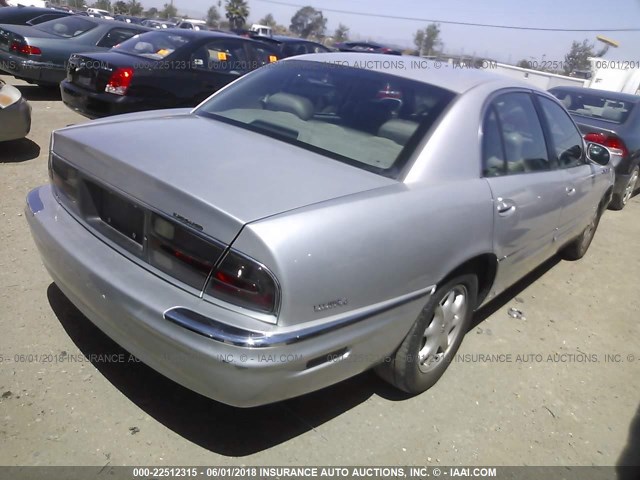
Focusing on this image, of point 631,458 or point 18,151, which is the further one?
point 18,151

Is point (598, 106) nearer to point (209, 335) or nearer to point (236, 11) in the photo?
point (209, 335)

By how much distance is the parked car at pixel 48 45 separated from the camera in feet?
29.5

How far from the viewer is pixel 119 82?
20.6 feet

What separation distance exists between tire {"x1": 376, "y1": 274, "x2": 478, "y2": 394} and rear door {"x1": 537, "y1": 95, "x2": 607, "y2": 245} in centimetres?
133

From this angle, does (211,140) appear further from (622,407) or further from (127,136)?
(622,407)

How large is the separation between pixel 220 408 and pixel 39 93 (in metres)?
9.22

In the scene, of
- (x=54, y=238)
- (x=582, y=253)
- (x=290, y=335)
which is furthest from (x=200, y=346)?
(x=582, y=253)

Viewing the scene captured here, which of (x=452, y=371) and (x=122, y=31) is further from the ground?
(x=122, y=31)

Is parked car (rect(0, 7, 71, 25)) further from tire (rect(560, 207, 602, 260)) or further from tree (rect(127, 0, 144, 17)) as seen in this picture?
tree (rect(127, 0, 144, 17))

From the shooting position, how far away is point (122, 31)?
33.6 feet

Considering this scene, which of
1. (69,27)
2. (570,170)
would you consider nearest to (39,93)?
(69,27)

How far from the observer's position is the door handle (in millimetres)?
2858

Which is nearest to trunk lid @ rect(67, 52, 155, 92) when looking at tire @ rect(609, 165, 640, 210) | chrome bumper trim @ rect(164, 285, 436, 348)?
chrome bumper trim @ rect(164, 285, 436, 348)

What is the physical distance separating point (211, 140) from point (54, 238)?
2.82 ft
